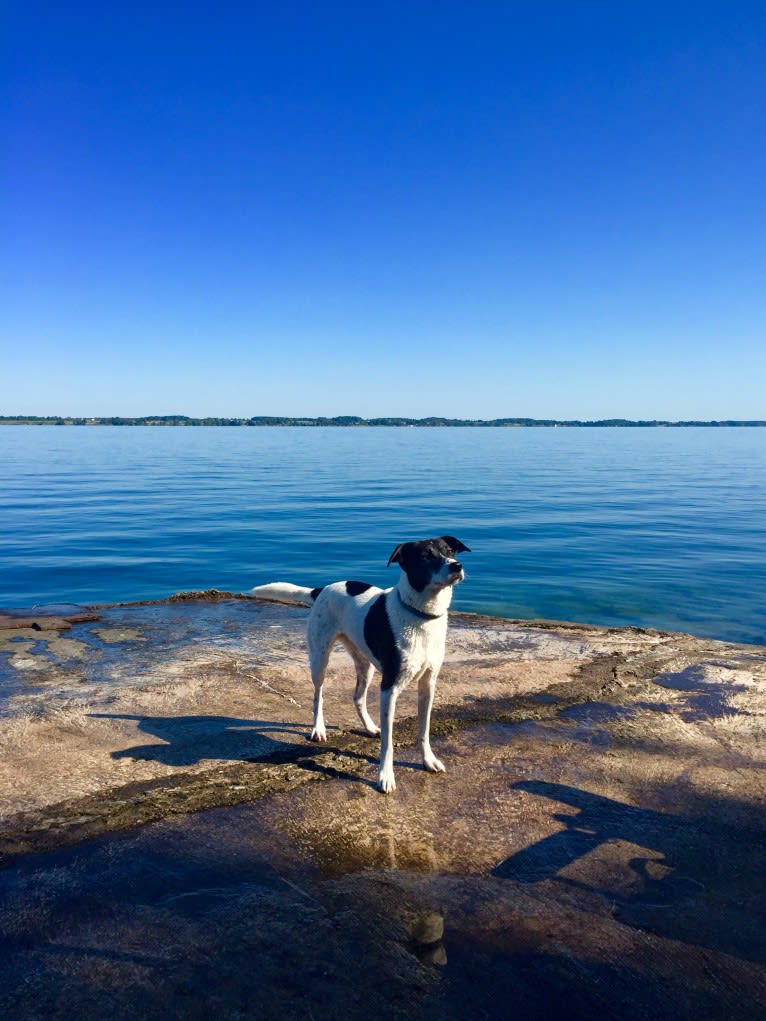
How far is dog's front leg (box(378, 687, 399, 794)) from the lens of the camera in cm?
511

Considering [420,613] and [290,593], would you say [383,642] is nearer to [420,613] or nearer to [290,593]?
[420,613]

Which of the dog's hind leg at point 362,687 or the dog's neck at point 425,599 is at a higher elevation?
the dog's neck at point 425,599

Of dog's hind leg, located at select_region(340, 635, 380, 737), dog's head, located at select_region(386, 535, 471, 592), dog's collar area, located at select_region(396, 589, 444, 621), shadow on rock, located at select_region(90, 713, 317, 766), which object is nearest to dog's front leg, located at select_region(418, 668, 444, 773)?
dog's collar area, located at select_region(396, 589, 444, 621)

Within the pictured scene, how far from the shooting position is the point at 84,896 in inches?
145

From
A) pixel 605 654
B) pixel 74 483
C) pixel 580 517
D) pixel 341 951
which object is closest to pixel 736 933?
pixel 341 951

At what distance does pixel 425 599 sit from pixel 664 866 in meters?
2.38

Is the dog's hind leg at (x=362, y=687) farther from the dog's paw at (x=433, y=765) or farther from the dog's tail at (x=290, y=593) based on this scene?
the dog's paw at (x=433, y=765)

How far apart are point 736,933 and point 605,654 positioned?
555cm

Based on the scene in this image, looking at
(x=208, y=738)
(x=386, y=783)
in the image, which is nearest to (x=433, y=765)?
(x=386, y=783)

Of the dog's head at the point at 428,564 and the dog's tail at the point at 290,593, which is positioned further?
the dog's tail at the point at 290,593

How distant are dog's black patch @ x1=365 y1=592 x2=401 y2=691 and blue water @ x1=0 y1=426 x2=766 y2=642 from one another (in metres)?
10.8

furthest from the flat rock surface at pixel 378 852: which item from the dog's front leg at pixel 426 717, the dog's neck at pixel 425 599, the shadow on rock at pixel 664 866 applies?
the dog's neck at pixel 425 599

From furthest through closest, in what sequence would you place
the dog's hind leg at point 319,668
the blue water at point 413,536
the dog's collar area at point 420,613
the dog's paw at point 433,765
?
the blue water at point 413,536 → the dog's hind leg at point 319,668 → the dog's paw at point 433,765 → the dog's collar area at point 420,613

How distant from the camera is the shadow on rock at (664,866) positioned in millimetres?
3602
